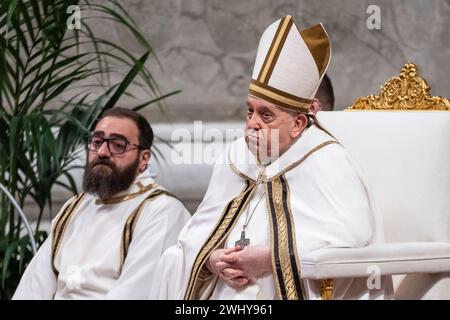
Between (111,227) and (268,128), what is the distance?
1.15 m

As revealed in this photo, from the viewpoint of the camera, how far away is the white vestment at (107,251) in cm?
513

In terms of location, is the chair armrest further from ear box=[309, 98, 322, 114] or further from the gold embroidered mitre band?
ear box=[309, 98, 322, 114]

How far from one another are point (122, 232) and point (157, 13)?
211 cm

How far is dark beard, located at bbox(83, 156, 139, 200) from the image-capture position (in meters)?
5.32

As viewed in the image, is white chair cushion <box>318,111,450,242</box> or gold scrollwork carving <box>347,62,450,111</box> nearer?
white chair cushion <box>318,111,450,242</box>

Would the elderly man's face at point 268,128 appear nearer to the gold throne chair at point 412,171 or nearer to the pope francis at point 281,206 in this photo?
the pope francis at point 281,206

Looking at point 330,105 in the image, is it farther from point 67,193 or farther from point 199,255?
point 67,193

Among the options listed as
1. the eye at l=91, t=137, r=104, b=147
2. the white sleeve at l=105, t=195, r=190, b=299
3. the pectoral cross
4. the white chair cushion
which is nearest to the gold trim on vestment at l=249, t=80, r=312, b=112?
the white chair cushion

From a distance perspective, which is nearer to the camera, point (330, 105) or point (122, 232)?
point (122, 232)

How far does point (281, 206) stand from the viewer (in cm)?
457

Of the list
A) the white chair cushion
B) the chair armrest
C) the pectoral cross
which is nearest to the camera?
the chair armrest
